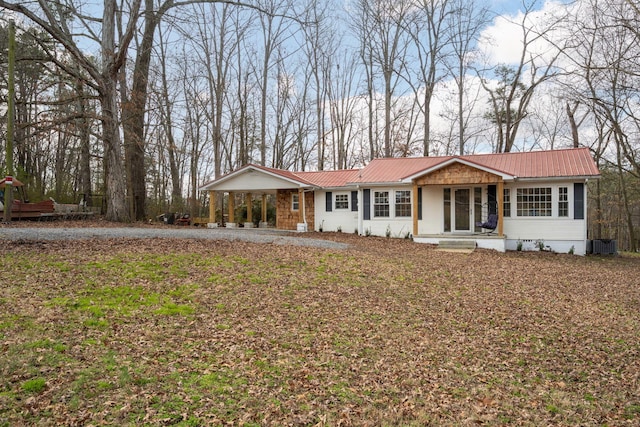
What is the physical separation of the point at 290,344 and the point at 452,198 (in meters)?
13.3

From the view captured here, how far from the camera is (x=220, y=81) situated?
2520 cm

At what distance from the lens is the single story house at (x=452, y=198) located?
50.4 ft

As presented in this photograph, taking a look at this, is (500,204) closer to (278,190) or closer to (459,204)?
(459,204)

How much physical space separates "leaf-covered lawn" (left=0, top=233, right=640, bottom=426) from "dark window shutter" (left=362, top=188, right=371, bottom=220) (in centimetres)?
919

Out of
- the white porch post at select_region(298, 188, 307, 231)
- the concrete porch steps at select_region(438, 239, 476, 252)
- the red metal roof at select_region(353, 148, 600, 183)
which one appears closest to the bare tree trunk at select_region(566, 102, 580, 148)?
the red metal roof at select_region(353, 148, 600, 183)

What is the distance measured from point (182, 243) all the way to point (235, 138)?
21061 mm

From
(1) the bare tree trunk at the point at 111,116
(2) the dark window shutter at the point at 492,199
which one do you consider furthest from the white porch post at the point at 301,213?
(2) the dark window shutter at the point at 492,199

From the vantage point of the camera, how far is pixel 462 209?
16922 millimetres

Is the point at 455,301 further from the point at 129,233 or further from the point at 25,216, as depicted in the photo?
the point at 25,216

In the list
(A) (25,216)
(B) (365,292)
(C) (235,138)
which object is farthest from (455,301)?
(C) (235,138)

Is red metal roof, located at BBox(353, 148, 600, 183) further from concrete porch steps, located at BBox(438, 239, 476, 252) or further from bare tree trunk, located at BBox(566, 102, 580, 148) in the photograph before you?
bare tree trunk, located at BBox(566, 102, 580, 148)

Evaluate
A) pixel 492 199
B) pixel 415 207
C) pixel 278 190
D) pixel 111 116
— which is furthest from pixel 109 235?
pixel 492 199

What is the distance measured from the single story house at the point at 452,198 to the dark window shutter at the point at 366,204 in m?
0.04

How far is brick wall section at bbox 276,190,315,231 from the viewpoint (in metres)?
20.3
